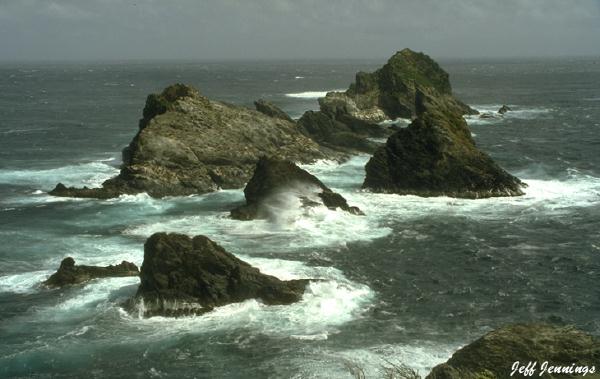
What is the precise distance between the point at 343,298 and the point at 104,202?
89.3 ft

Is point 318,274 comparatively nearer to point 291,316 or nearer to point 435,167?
point 291,316

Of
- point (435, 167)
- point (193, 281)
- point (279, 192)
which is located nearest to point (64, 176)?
point (279, 192)

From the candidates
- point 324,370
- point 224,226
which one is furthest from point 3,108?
point 324,370

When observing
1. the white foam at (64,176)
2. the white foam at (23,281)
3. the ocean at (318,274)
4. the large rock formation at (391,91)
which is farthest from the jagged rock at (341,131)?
the white foam at (23,281)

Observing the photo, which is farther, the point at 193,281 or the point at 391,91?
the point at 391,91

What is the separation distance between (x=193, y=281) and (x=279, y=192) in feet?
57.9

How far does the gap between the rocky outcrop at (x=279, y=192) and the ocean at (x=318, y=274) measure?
1.21 m

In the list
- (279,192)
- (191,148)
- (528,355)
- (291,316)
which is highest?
(191,148)

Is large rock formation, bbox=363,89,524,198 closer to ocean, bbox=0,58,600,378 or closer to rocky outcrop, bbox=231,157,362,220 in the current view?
ocean, bbox=0,58,600,378

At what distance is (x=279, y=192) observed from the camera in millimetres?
48406

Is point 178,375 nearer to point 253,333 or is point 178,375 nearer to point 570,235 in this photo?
point 253,333

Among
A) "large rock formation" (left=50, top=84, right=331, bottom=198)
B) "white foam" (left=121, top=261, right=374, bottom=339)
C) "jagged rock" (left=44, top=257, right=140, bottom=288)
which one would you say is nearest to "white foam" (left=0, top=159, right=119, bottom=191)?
"large rock formation" (left=50, top=84, right=331, bottom=198)

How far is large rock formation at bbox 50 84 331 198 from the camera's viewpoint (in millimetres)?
55500

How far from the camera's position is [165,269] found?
1241 inches
